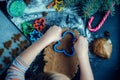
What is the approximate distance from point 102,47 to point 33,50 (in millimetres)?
329

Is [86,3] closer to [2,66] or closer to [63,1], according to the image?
[63,1]

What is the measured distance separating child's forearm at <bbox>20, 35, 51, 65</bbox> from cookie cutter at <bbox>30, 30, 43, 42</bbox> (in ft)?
0.27

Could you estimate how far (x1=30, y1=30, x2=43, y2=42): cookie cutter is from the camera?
43.8 inches

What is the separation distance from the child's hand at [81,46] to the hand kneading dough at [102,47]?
3.3 inches

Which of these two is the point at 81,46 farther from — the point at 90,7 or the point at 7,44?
the point at 7,44

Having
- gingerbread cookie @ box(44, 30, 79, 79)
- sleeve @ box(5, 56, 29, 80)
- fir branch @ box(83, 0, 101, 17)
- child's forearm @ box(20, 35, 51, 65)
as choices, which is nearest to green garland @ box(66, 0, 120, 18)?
fir branch @ box(83, 0, 101, 17)

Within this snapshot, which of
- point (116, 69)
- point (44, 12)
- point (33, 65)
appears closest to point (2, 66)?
point (33, 65)

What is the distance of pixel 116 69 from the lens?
126 centimetres

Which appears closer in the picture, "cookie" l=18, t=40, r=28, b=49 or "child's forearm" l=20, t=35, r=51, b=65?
"child's forearm" l=20, t=35, r=51, b=65

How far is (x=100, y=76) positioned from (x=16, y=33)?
1.57 ft

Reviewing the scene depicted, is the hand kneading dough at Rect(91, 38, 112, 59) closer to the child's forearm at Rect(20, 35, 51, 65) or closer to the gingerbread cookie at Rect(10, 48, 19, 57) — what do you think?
the child's forearm at Rect(20, 35, 51, 65)

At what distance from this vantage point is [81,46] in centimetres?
110

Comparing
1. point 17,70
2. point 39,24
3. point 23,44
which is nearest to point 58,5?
point 39,24

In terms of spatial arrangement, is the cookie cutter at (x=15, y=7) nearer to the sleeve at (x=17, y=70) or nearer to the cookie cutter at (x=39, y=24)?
the cookie cutter at (x=39, y=24)
